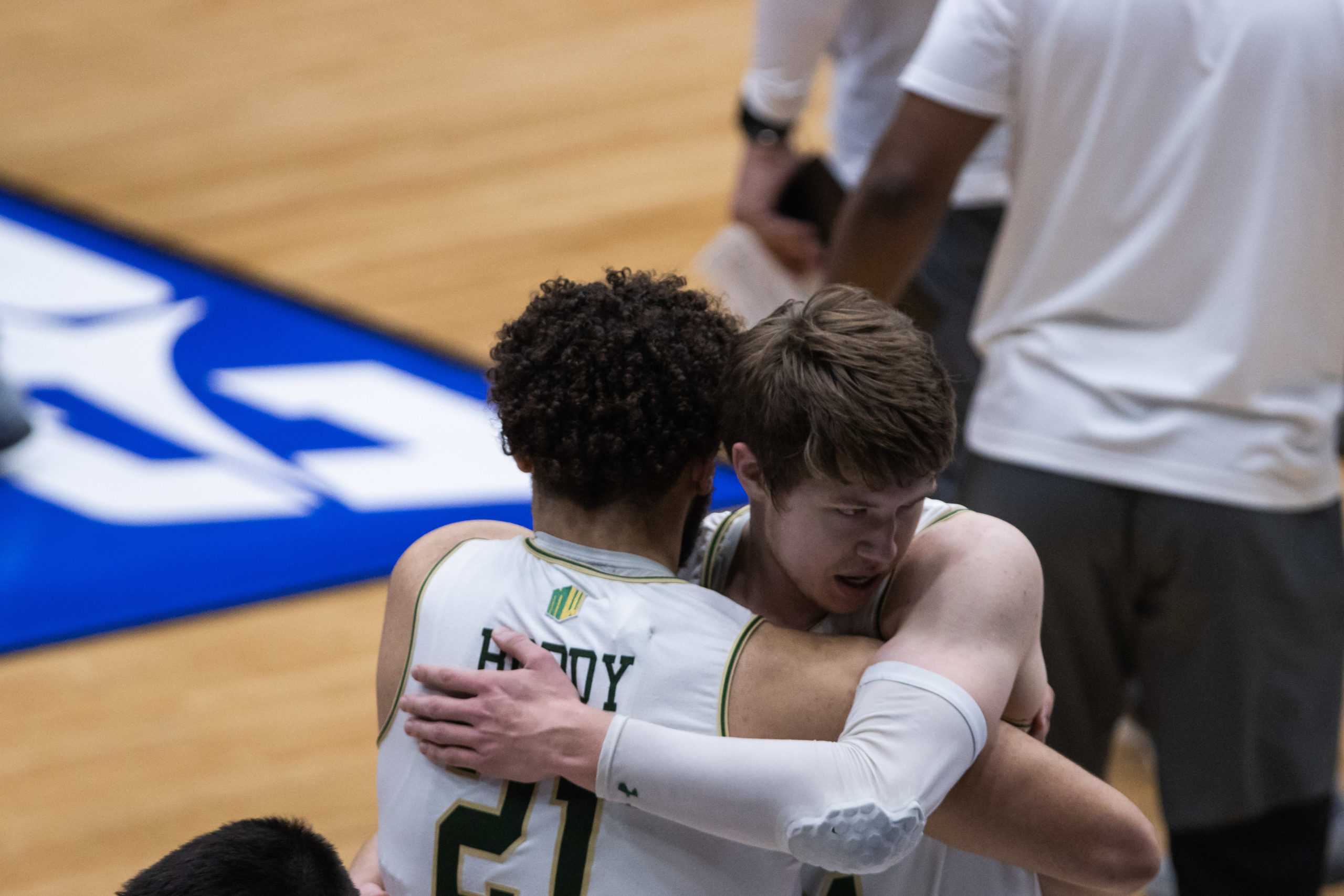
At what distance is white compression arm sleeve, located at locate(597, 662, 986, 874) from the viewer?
128 centimetres

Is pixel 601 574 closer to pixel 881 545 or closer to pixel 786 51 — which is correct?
pixel 881 545

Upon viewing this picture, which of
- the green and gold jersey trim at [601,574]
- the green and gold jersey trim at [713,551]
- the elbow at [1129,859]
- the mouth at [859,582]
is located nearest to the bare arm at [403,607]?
the green and gold jersey trim at [601,574]

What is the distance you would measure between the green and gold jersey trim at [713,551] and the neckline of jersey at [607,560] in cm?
13

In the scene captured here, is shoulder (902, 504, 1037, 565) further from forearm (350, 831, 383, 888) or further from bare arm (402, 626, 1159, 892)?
forearm (350, 831, 383, 888)

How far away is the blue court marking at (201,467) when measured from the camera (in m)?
3.78

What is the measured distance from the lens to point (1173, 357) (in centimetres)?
218

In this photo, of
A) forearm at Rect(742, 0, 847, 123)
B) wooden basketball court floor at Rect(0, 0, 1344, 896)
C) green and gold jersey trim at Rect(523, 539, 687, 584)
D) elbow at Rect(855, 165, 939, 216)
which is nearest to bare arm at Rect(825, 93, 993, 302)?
elbow at Rect(855, 165, 939, 216)

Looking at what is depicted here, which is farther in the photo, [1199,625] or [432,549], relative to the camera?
[1199,625]

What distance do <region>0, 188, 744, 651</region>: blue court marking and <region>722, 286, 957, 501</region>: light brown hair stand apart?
2.40m

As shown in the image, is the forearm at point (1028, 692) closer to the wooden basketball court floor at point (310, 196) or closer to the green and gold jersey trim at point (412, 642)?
the green and gold jersey trim at point (412, 642)

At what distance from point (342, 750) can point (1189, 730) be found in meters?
1.68

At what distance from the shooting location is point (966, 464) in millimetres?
2439

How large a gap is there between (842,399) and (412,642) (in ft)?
1.41

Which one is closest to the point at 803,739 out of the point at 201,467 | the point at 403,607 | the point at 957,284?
the point at 403,607
